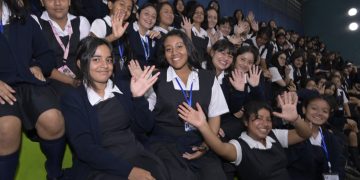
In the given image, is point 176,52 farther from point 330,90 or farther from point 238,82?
point 330,90

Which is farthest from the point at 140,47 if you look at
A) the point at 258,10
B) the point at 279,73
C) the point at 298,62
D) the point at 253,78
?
the point at 258,10

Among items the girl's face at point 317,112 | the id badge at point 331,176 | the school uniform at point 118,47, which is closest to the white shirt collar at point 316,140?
the girl's face at point 317,112

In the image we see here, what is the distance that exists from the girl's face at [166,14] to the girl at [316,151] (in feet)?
5.92

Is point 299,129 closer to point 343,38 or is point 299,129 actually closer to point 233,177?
point 233,177

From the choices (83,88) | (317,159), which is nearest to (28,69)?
(83,88)

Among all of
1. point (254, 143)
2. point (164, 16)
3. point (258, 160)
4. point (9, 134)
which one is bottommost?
point (258, 160)

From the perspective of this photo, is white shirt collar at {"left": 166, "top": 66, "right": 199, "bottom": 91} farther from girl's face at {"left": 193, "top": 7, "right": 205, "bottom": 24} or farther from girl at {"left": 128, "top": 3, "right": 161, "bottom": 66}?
girl's face at {"left": 193, "top": 7, "right": 205, "bottom": 24}

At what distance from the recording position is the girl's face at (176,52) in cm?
225

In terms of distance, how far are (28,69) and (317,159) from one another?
7.76 feet

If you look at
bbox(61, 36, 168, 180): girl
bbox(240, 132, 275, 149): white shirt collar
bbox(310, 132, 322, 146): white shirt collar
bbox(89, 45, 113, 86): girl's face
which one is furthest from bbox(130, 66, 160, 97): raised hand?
bbox(310, 132, 322, 146): white shirt collar

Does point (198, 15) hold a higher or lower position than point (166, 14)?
higher

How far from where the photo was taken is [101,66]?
1857 mm

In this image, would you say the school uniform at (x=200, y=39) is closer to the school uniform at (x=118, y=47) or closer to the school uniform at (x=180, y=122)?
the school uniform at (x=118, y=47)

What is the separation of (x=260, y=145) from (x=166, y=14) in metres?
2.07
